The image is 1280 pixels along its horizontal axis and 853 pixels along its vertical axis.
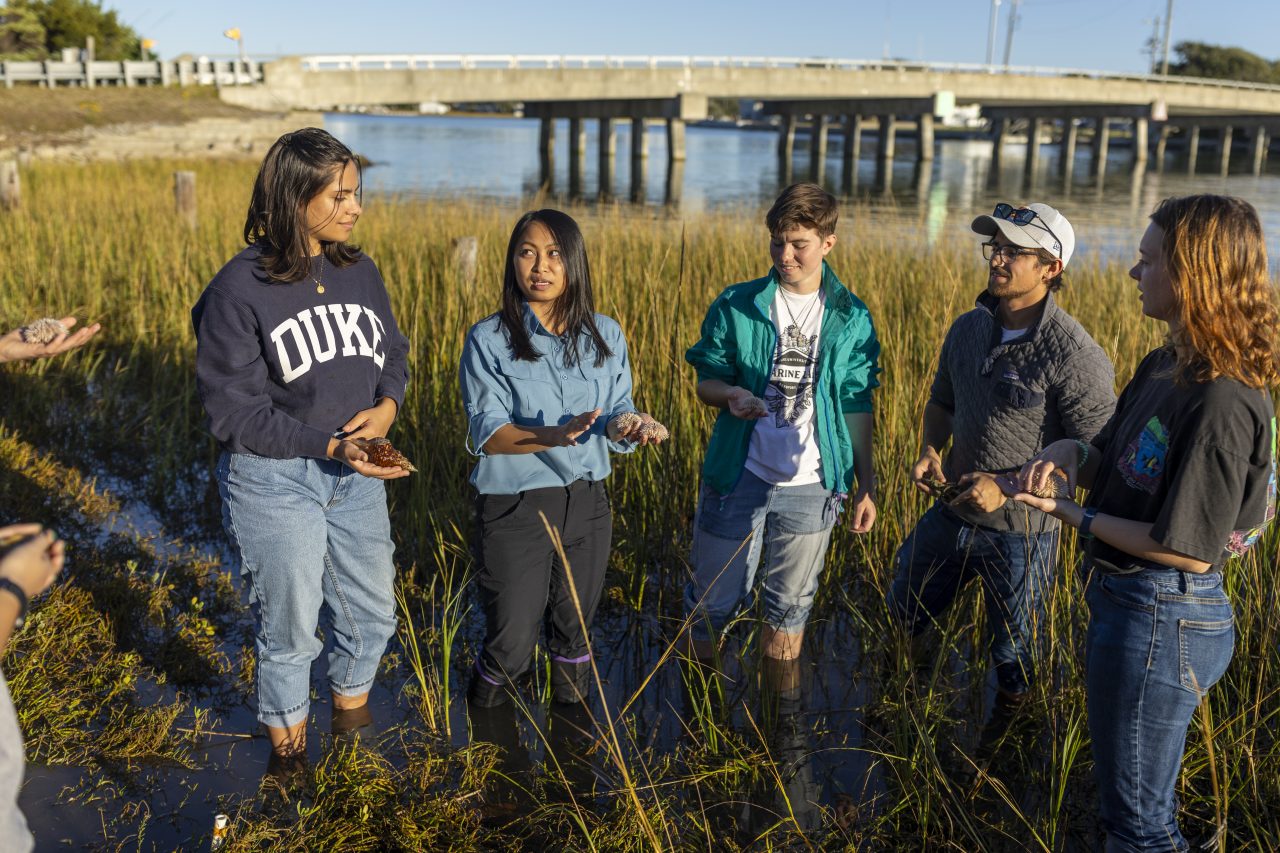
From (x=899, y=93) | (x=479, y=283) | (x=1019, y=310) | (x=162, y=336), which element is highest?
(x=899, y=93)

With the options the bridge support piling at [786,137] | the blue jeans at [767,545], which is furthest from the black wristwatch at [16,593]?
the bridge support piling at [786,137]

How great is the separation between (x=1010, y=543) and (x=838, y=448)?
55 centimetres

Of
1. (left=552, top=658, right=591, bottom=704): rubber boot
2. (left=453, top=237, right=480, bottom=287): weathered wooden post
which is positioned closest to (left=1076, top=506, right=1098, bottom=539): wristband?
(left=552, top=658, right=591, bottom=704): rubber boot

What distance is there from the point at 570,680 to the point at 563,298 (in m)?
1.16

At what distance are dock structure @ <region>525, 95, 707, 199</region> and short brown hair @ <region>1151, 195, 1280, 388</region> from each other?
36039 mm

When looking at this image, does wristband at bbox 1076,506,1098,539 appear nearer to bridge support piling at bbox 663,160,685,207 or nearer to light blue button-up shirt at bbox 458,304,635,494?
light blue button-up shirt at bbox 458,304,635,494

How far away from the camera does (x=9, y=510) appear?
13.9ft

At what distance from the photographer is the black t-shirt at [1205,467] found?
1691 millimetres

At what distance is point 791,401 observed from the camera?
9.73 feet

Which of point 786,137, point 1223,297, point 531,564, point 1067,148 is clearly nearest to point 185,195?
point 531,564

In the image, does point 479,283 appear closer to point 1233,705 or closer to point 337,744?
point 337,744

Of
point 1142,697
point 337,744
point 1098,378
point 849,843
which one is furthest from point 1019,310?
point 337,744

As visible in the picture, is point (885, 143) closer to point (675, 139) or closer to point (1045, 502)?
point (675, 139)

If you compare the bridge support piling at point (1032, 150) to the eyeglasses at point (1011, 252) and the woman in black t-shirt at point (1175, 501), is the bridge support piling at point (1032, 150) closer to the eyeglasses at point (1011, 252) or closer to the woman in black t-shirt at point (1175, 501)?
the eyeglasses at point (1011, 252)
